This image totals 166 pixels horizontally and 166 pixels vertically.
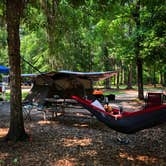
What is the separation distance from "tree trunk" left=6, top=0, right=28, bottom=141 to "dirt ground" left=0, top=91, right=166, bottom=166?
307 mm

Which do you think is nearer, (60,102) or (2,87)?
(60,102)

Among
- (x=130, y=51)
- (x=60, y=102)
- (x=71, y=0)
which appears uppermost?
(x=71, y=0)

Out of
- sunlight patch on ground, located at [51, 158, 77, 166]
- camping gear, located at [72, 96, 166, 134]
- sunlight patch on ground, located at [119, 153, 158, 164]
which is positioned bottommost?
sunlight patch on ground, located at [119, 153, 158, 164]

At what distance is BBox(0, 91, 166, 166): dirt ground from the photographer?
3439 mm

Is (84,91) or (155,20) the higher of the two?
(155,20)

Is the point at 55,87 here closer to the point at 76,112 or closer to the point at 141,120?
the point at 76,112

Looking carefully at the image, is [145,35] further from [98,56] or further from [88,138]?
[98,56]

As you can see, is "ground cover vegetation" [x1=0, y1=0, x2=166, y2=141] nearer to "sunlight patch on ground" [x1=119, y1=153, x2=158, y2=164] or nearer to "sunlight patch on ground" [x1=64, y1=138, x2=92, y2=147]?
"sunlight patch on ground" [x1=64, y1=138, x2=92, y2=147]

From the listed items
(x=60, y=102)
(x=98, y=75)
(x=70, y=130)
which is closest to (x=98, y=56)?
(x=98, y=75)

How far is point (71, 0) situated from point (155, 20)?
475 centimetres

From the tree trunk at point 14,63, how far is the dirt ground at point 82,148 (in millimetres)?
307

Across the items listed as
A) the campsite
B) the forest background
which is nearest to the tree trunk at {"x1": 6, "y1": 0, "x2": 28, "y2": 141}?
the campsite

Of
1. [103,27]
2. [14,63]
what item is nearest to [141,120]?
[14,63]

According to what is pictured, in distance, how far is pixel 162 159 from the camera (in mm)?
3523
